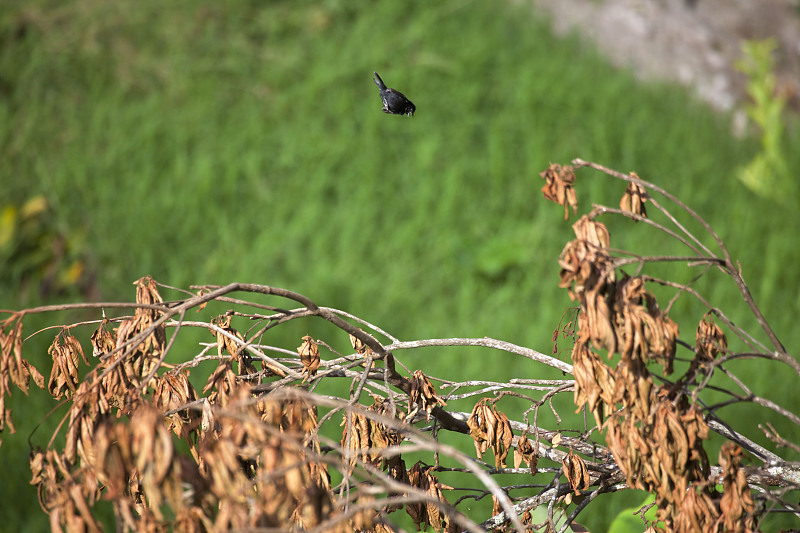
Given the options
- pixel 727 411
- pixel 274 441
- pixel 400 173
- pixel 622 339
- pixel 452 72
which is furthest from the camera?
pixel 452 72

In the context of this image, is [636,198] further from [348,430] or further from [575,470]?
[348,430]

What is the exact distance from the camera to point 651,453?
143 centimetres

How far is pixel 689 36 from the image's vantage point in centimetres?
645

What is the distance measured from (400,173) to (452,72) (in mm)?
1007

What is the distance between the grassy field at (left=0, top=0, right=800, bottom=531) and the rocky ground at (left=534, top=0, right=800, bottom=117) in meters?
0.27

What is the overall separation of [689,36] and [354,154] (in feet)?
10.2

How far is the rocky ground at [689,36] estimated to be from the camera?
6.31 m

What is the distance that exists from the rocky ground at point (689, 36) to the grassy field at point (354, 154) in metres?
0.27

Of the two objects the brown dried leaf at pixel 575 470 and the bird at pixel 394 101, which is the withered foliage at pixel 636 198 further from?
the bird at pixel 394 101

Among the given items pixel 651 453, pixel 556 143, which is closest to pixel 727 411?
pixel 556 143

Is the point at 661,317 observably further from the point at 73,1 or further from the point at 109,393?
the point at 73,1

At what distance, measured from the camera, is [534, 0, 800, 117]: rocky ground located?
20.7ft

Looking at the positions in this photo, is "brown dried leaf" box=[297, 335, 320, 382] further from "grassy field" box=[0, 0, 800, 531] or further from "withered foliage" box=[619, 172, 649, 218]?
"grassy field" box=[0, 0, 800, 531]

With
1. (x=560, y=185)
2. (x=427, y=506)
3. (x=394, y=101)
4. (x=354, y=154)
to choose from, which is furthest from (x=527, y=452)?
(x=354, y=154)
